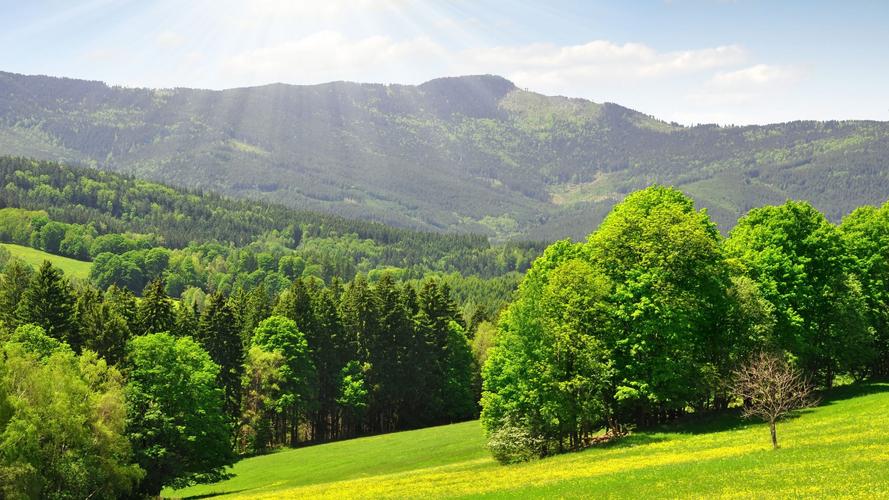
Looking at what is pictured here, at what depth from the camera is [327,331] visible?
102938mm

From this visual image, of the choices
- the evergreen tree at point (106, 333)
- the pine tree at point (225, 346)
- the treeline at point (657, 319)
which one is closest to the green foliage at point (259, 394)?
the pine tree at point (225, 346)

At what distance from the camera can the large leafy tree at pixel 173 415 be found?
63.1 metres

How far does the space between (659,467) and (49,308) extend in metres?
58.7

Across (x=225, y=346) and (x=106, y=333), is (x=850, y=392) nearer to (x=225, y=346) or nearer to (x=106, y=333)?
(x=225, y=346)

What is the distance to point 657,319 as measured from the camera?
57438 millimetres

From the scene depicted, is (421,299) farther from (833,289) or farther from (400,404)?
(833,289)

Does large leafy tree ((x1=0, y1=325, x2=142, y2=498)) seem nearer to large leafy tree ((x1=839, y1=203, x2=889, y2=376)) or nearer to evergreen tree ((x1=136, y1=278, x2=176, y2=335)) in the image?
evergreen tree ((x1=136, y1=278, x2=176, y2=335))

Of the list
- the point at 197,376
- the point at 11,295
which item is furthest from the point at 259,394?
the point at 11,295

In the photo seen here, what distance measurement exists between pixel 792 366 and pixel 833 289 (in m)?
8.45

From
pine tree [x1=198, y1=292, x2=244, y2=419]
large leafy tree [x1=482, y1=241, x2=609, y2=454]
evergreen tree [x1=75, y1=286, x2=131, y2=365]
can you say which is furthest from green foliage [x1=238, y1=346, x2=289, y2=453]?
large leafy tree [x1=482, y1=241, x2=609, y2=454]

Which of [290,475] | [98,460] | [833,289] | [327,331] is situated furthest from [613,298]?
[327,331]

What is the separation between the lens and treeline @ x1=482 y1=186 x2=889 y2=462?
58219 millimetres

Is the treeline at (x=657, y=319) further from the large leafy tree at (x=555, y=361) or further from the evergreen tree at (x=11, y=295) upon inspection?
the evergreen tree at (x=11, y=295)

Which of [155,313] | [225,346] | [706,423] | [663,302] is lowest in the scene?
[706,423]
